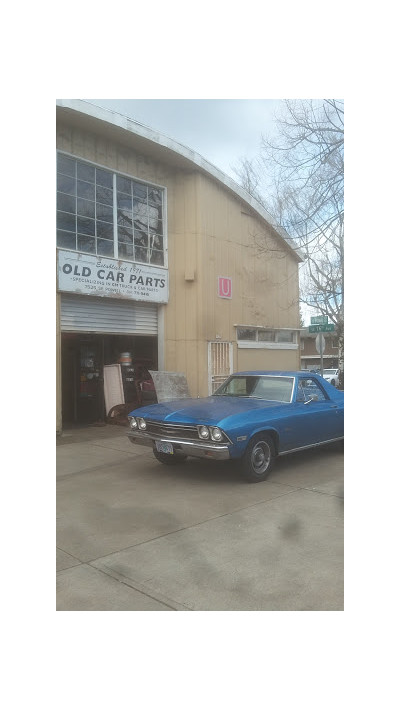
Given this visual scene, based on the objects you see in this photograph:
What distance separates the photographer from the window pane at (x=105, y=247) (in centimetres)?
980

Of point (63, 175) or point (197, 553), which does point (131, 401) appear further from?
point (197, 553)

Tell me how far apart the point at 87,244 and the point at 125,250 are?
3.28ft

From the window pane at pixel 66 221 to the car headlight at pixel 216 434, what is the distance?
5.63 m

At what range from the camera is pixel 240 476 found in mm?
5957

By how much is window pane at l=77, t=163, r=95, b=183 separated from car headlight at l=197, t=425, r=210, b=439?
6332mm

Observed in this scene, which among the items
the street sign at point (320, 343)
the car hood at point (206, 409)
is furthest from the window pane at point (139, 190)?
the car hood at point (206, 409)

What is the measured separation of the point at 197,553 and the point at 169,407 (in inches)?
105

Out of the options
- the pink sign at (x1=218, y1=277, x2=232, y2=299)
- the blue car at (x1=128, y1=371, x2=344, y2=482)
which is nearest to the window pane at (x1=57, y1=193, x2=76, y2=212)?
the pink sign at (x1=218, y1=277, x2=232, y2=299)

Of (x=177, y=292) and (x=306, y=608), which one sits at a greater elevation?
(x=177, y=292)

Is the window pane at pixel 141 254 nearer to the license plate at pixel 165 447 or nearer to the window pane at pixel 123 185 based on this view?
the window pane at pixel 123 185

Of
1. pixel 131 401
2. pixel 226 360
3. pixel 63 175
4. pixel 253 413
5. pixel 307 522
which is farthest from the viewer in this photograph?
pixel 226 360

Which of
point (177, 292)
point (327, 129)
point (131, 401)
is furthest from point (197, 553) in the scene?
point (177, 292)

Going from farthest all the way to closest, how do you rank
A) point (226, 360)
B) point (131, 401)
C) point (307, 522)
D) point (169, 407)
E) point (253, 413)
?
1. point (226, 360)
2. point (131, 401)
3. point (169, 407)
4. point (253, 413)
5. point (307, 522)

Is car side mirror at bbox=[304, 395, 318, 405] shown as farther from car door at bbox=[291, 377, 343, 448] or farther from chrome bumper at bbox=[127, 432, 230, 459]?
chrome bumper at bbox=[127, 432, 230, 459]
